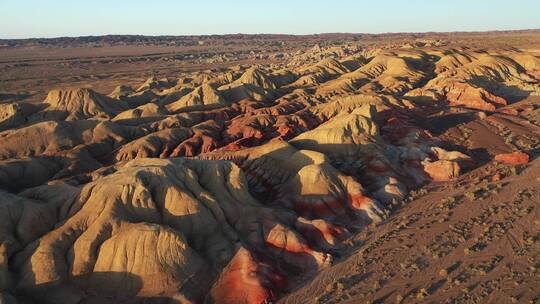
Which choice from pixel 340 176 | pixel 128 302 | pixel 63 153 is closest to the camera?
pixel 128 302

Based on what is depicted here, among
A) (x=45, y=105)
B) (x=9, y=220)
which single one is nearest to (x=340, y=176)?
(x=9, y=220)

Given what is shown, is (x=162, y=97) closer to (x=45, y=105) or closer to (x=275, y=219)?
(x=45, y=105)

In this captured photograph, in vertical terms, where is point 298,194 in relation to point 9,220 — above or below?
below

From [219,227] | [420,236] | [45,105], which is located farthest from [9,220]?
[45,105]

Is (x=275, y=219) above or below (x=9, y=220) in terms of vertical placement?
below

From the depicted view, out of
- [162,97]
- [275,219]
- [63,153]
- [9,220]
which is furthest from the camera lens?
[162,97]

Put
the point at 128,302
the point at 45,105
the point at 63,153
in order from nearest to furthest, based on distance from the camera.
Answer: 1. the point at 128,302
2. the point at 63,153
3. the point at 45,105

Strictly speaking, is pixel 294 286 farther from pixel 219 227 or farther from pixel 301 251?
pixel 219 227

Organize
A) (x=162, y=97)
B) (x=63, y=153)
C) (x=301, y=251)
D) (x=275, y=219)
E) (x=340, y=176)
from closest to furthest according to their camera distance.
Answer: (x=301, y=251)
(x=275, y=219)
(x=340, y=176)
(x=63, y=153)
(x=162, y=97)

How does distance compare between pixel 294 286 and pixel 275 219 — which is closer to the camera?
pixel 294 286

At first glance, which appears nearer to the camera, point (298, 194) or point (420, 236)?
point (420, 236)
